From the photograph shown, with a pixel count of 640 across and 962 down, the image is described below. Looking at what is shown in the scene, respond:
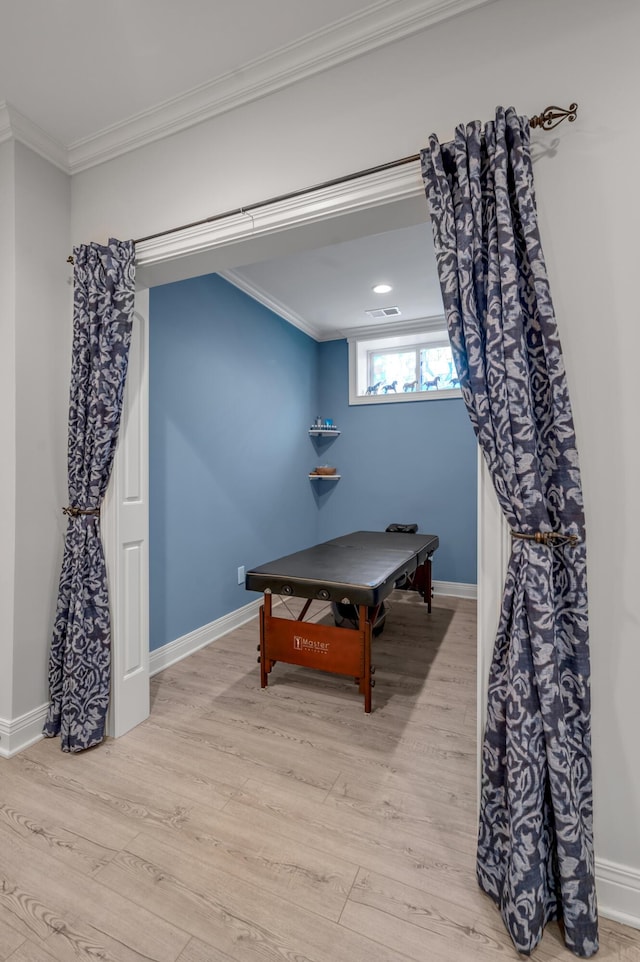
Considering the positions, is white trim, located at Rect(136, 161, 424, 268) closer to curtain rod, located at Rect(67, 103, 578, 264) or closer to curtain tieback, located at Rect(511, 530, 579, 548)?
curtain rod, located at Rect(67, 103, 578, 264)

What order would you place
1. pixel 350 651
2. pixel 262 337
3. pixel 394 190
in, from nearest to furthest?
1. pixel 394 190
2. pixel 350 651
3. pixel 262 337

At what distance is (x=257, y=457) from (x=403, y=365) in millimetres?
2053

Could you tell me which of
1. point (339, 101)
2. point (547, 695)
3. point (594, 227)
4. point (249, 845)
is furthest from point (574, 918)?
point (339, 101)

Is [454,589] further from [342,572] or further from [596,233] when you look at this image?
[596,233]

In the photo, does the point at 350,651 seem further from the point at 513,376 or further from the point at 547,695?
the point at 513,376

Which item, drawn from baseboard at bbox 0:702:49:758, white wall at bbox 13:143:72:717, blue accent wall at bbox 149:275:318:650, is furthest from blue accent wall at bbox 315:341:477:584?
baseboard at bbox 0:702:49:758

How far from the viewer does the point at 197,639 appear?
318 centimetres

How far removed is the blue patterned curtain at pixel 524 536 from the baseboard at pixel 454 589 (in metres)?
3.26

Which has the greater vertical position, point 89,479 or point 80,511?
point 89,479

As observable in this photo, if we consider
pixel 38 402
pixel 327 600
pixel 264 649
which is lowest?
pixel 264 649

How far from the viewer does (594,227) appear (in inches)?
51.5

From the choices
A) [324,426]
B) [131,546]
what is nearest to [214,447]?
[131,546]

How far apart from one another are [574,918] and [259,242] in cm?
241

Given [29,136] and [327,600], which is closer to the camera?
[29,136]
